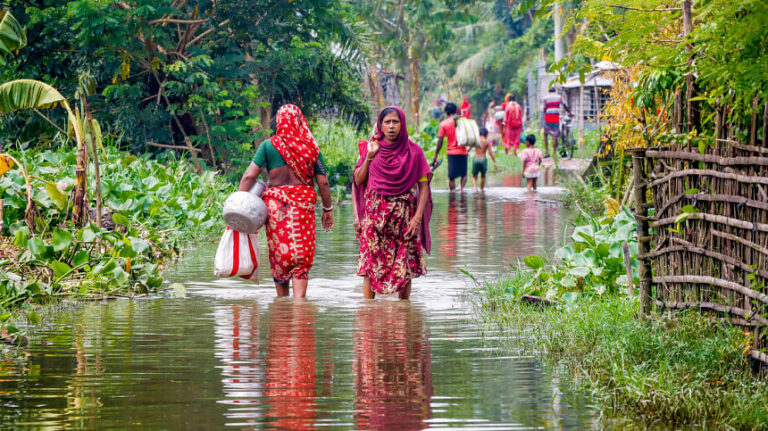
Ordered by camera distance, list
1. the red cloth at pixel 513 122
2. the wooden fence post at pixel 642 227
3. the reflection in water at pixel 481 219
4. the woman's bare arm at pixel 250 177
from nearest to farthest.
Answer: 1. the wooden fence post at pixel 642 227
2. the woman's bare arm at pixel 250 177
3. the reflection in water at pixel 481 219
4. the red cloth at pixel 513 122

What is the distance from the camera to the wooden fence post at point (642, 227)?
275 inches

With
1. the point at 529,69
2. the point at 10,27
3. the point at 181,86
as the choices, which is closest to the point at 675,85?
the point at 10,27

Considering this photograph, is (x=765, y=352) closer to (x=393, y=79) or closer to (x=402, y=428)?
(x=402, y=428)

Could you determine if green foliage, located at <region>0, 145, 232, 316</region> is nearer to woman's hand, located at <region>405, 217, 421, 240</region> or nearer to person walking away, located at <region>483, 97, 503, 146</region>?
woman's hand, located at <region>405, 217, 421, 240</region>

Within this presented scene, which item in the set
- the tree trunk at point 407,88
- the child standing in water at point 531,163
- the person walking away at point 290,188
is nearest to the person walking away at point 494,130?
the tree trunk at point 407,88

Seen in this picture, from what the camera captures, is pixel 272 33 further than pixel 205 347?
Yes

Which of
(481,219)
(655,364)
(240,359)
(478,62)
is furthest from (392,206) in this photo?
(478,62)

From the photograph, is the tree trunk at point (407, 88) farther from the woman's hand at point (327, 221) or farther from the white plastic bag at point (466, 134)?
the woman's hand at point (327, 221)

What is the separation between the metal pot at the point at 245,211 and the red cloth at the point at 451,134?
1141cm

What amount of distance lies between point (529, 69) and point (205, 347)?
46723 millimetres

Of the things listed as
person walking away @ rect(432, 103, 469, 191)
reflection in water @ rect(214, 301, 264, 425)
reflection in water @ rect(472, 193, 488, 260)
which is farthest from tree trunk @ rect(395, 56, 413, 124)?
reflection in water @ rect(214, 301, 264, 425)

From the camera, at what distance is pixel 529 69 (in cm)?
5266

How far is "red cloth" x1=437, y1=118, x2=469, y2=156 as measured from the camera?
819 inches

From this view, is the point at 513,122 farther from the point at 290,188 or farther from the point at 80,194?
the point at 290,188
